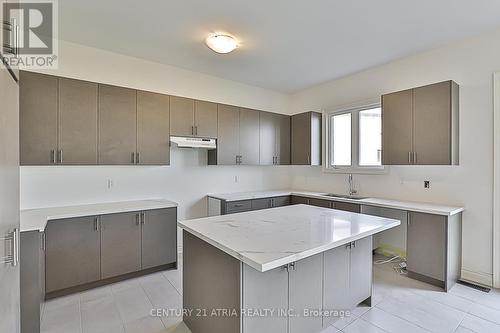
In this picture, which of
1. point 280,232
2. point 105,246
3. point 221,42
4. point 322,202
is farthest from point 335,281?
point 221,42

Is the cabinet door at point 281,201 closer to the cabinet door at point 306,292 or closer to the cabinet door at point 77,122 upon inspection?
the cabinet door at point 306,292

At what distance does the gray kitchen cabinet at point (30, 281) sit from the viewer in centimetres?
194

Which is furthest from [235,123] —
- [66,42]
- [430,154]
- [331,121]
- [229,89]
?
[430,154]

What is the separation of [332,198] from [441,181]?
1380mm

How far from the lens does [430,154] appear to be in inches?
118

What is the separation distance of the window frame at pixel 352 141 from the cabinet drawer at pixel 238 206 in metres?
1.64

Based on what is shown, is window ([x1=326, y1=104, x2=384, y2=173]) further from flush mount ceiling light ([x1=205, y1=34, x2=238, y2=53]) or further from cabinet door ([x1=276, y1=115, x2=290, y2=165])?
flush mount ceiling light ([x1=205, y1=34, x2=238, y2=53])

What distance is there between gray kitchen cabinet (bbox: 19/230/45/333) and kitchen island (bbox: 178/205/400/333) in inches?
45.9

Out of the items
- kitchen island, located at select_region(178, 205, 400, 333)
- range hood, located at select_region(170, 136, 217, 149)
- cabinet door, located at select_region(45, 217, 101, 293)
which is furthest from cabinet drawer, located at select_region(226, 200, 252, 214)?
cabinet door, located at select_region(45, 217, 101, 293)

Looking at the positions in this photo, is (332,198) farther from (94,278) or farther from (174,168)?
(94,278)

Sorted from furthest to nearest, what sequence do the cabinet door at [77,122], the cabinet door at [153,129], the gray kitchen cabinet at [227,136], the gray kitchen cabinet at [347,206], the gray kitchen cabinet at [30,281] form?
the gray kitchen cabinet at [227,136] < the gray kitchen cabinet at [347,206] < the cabinet door at [153,129] < the cabinet door at [77,122] < the gray kitchen cabinet at [30,281]

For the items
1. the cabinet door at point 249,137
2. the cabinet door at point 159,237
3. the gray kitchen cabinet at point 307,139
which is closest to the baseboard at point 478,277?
the gray kitchen cabinet at point 307,139

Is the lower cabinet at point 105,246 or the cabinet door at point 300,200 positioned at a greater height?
the cabinet door at point 300,200

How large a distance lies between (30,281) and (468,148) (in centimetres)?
459
